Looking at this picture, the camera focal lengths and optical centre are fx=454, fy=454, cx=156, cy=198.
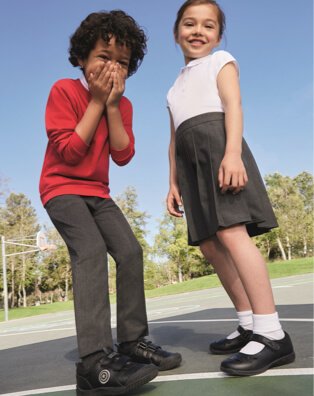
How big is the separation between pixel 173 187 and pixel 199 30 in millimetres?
929

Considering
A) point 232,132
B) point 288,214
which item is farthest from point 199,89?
point 288,214

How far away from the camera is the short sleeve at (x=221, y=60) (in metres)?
2.44

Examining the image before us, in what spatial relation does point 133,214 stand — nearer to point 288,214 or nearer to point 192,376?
point 288,214

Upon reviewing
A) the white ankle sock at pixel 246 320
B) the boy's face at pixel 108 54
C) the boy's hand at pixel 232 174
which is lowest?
the white ankle sock at pixel 246 320

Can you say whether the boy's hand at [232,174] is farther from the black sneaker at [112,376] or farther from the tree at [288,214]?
the tree at [288,214]

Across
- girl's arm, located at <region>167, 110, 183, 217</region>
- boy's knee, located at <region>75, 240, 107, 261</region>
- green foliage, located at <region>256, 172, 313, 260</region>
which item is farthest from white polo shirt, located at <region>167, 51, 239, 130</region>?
green foliage, located at <region>256, 172, 313, 260</region>

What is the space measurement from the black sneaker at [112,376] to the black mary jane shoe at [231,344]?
67 centimetres

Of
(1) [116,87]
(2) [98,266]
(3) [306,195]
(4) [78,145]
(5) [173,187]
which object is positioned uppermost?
(3) [306,195]

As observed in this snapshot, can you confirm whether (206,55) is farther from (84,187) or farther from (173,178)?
(84,187)

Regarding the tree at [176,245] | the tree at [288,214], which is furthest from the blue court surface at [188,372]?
the tree at [288,214]

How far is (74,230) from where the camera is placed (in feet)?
7.18

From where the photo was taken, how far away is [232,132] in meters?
2.27

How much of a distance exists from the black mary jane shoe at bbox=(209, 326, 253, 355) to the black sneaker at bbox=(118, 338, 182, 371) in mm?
296

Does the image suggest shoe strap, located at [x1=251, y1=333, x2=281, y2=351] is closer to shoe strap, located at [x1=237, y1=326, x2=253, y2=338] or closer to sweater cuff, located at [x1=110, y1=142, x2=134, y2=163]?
shoe strap, located at [x1=237, y1=326, x2=253, y2=338]
